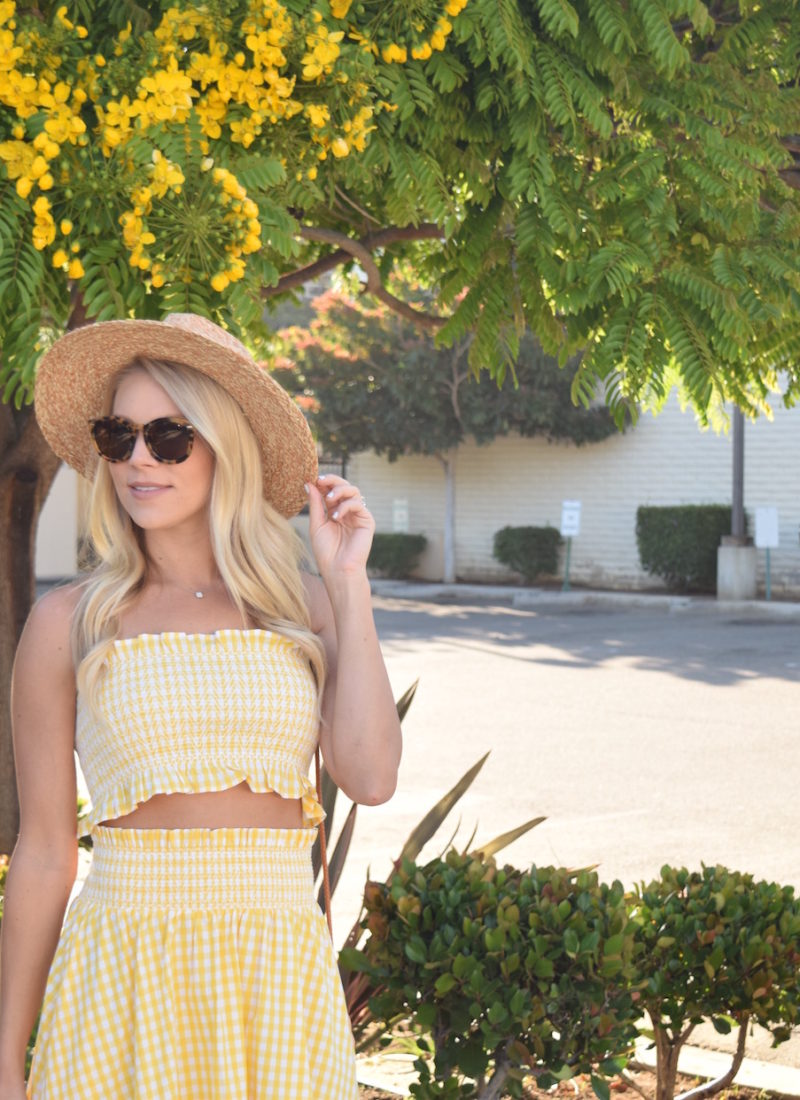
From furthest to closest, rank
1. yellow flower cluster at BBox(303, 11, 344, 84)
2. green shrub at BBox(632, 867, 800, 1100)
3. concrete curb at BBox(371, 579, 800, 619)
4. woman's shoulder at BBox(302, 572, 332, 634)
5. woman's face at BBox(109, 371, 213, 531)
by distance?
concrete curb at BBox(371, 579, 800, 619) < green shrub at BBox(632, 867, 800, 1100) < yellow flower cluster at BBox(303, 11, 344, 84) < woman's shoulder at BBox(302, 572, 332, 634) < woman's face at BBox(109, 371, 213, 531)

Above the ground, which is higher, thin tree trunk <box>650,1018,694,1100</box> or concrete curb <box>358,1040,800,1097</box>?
thin tree trunk <box>650,1018,694,1100</box>

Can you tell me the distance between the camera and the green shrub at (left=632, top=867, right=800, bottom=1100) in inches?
128

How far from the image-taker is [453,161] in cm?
366

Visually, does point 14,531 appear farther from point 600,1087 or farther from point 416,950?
point 600,1087

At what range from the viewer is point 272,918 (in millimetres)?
2066

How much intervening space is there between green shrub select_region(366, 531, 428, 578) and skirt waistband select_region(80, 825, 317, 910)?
24.8 m

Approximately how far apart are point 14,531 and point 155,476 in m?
3.44

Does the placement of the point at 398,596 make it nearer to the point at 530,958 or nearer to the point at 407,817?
the point at 407,817

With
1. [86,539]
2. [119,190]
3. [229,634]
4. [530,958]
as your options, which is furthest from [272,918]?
[119,190]

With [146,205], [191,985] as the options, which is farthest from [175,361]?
[191,985]

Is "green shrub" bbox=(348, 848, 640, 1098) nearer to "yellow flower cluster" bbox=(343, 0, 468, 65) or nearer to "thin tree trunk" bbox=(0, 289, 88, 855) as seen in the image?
"yellow flower cluster" bbox=(343, 0, 468, 65)

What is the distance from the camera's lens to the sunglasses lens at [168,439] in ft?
7.12

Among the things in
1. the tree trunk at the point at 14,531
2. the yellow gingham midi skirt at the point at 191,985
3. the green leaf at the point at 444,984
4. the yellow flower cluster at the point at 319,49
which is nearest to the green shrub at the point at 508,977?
the green leaf at the point at 444,984

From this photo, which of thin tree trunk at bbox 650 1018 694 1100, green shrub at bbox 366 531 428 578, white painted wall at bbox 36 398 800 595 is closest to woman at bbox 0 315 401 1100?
thin tree trunk at bbox 650 1018 694 1100
